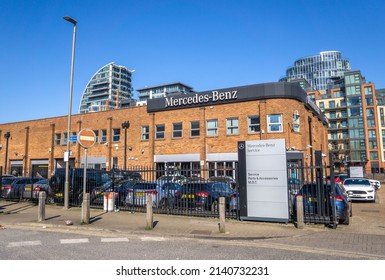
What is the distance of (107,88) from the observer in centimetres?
14800

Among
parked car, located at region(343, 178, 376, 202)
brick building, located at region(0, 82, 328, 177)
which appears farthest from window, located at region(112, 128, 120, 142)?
parked car, located at region(343, 178, 376, 202)

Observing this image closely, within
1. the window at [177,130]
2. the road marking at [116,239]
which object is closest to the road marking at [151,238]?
the road marking at [116,239]

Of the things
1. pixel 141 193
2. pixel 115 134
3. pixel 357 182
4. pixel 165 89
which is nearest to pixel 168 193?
pixel 141 193

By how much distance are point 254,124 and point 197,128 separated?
5.34 metres

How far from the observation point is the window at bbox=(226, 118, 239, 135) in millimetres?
27516

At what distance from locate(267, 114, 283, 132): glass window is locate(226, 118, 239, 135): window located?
9.33ft

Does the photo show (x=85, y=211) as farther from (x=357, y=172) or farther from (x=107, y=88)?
(x=107, y=88)

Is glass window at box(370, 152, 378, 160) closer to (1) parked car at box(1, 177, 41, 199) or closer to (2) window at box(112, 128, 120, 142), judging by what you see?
(2) window at box(112, 128, 120, 142)

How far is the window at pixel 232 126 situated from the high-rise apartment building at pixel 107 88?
4767 inches

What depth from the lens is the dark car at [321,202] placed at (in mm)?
9906

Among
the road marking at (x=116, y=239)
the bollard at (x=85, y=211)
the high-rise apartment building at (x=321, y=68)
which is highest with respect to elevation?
the high-rise apartment building at (x=321, y=68)

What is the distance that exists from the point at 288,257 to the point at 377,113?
87172 mm

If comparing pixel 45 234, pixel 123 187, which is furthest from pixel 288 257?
pixel 123 187

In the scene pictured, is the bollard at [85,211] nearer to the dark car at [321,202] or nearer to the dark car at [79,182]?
the dark car at [79,182]
